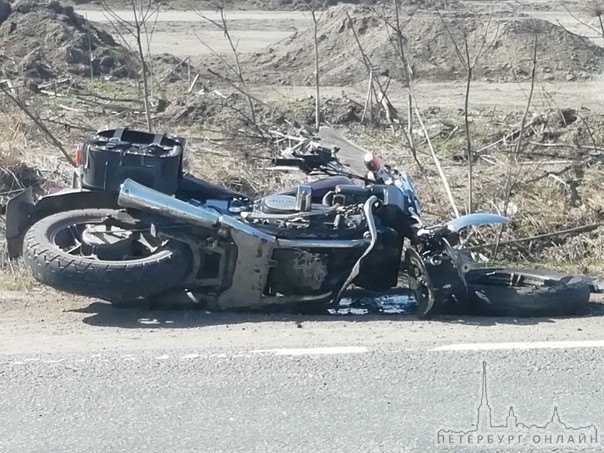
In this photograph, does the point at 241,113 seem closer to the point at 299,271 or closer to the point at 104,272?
the point at 299,271

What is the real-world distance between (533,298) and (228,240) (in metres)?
2.04

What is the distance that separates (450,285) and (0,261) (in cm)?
393

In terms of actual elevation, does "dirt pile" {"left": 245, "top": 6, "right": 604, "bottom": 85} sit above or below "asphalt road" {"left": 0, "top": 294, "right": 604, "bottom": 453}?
above

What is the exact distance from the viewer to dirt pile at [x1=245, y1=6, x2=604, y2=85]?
23.3 m

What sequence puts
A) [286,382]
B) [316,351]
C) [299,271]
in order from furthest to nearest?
[299,271], [316,351], [286,382]

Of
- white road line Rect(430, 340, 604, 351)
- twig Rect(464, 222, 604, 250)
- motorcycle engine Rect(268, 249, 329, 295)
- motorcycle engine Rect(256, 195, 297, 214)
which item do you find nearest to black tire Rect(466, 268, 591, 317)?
white road line Rect(430, 340, 604, 351)

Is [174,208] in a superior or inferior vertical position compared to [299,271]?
superior

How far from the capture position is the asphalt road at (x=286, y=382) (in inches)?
200

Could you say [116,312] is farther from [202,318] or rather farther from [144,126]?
[144,126]

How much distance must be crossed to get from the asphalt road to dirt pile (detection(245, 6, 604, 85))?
51.6ft

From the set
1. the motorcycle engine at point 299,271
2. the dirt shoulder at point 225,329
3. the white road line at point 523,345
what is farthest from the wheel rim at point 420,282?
the white road line at point 523,345

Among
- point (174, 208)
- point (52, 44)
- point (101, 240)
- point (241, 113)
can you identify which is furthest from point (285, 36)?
point (174, 208)

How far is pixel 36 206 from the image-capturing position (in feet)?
25.7

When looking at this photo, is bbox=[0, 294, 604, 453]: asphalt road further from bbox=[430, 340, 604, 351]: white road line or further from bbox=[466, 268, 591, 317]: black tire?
bbox=[466, 268, 591, 317]: black tire
